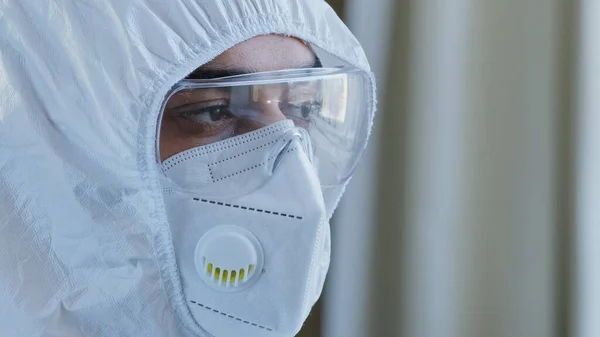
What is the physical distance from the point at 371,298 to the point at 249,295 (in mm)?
660

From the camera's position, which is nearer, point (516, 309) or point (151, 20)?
point (151, 20)

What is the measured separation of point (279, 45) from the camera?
944mm

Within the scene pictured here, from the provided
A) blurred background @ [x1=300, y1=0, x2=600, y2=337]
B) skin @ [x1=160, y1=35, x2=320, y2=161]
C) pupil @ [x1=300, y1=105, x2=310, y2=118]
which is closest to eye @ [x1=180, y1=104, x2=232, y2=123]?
skin @ [x1=160, y1=35, x2=320, y2=161]

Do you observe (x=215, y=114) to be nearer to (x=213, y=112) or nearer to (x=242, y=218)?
(x=213, y=112)

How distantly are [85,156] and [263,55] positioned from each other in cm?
31

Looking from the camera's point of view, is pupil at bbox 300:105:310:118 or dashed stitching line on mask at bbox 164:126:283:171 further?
pupil at bbox 300:105:310:118

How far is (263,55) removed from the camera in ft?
3.01

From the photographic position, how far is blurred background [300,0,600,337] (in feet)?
3.97

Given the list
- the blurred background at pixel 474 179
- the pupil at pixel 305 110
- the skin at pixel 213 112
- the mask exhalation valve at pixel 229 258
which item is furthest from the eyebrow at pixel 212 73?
the blurred background at pixel 474 179

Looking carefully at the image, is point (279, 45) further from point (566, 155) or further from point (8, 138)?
point (566, 155)

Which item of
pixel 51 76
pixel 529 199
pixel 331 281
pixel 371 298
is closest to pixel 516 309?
pixel 529 199

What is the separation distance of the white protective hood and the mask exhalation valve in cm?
6

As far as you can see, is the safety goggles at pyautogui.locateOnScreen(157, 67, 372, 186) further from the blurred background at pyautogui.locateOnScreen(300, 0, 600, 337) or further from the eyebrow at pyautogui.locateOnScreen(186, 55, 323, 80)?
the blurred background at pyautogui.locateOnScreen(300, 0, 600, 337)

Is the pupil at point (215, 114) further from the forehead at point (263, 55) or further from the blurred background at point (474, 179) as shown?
the blurred background at point (474, 179)
